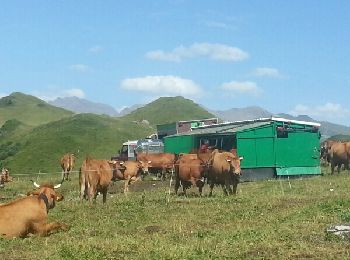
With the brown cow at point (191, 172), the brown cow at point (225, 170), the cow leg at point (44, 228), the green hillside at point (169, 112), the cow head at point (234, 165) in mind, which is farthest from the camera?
the green hillside at point (169, 112)

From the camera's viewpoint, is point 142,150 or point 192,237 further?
point 142,150

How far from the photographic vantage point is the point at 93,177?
23.7 m

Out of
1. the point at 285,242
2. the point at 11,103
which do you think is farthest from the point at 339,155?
the point at 11,103

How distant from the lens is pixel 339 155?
138ft

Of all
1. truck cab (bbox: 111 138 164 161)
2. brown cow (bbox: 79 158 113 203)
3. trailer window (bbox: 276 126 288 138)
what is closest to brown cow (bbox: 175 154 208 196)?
brown cow (bbox: 79 158 113 203)

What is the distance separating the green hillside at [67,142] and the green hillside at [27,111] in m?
20.8

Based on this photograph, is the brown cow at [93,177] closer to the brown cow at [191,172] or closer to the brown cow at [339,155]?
the brown cow at [191,172]

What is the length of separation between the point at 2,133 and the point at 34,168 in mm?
38221

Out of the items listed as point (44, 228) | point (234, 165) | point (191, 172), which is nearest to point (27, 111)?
point (191, 172)

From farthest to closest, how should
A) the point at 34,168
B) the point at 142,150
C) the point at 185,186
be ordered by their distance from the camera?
the point at 34,168, the point at 142,150, the point at 185,186

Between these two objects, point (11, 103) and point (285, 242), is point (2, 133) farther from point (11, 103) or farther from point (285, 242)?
point (285, 242)

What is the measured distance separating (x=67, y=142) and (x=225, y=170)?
7120 cm

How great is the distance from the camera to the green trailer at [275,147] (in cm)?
4075

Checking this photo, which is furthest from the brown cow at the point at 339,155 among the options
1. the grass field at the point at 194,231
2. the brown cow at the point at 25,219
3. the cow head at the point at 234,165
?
the brown cow at the point at 25,219
